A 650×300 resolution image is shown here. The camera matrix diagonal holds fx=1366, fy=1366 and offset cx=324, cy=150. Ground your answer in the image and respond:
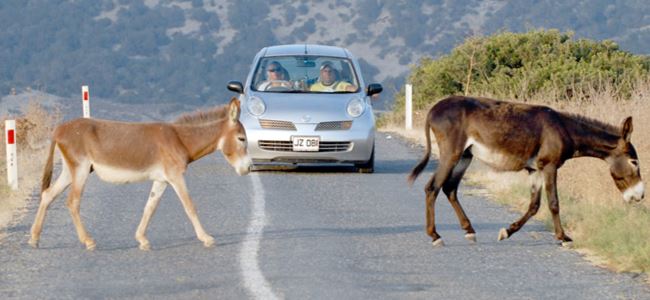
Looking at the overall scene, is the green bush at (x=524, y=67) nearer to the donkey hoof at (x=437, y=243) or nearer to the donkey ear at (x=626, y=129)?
the donkey ear at (x=626, y=129)

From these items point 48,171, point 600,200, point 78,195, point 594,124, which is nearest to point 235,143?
point 78,195

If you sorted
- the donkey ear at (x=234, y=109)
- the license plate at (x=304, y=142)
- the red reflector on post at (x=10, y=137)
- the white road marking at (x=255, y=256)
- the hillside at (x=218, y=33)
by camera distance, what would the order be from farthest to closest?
the hillside at (x=218, y=33)
the license plate at (x=304, y=142)
the red reflector on post at (x=10, y=137)
the donkey ear at (x=234, y=109)
the white road marking at (x=255, y=256)

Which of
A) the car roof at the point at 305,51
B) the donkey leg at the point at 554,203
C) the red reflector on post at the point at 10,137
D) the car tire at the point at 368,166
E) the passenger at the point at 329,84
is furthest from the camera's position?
the car roof at the point at 305,51

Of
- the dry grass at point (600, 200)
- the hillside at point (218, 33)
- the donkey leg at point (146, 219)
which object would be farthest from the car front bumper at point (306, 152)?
the hillside at point (218, 33)

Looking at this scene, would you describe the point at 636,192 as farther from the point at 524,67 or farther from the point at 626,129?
the point at 524,67

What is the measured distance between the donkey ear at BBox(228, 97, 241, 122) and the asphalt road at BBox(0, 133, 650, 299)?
1.11 metres

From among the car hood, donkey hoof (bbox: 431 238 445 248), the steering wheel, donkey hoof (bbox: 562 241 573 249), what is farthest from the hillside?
donkey hoof (bbox: 562 241 573 249)

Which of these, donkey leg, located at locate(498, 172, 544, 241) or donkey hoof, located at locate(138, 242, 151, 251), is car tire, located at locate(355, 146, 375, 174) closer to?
donkey leg, located at locate(498, 172, 544, 241)

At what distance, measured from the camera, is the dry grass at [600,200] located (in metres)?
11.3

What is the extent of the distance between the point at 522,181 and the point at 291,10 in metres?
63.7

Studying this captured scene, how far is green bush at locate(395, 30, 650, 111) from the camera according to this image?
2894 centimetres

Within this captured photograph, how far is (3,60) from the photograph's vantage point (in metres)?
69.1

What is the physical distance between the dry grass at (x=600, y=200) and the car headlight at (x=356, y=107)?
170 centimetres

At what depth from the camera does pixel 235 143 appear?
12.0m
